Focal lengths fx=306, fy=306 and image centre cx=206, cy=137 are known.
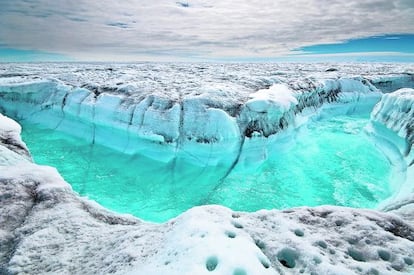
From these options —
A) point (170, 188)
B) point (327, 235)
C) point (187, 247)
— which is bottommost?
point (170, 188)

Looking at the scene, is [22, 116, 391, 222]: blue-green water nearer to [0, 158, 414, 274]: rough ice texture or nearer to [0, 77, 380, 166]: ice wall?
[0, 77, 380, 166]: ice wall

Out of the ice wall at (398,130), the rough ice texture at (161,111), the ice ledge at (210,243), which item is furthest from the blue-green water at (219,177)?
the ice ledge at (210,243)

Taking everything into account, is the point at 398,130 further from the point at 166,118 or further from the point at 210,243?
the point at 210,243

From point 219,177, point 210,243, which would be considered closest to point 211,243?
point 210,243

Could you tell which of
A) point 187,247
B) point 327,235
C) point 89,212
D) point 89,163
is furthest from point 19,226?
point 89,163

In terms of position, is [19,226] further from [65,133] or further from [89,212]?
[65,133]

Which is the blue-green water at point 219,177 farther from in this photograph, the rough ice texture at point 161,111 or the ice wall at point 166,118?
the rough ice texture at point 161,111

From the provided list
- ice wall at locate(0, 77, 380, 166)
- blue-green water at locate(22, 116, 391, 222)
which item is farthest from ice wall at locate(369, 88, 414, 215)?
ice wall at locate(0, 77, 380, 166)
